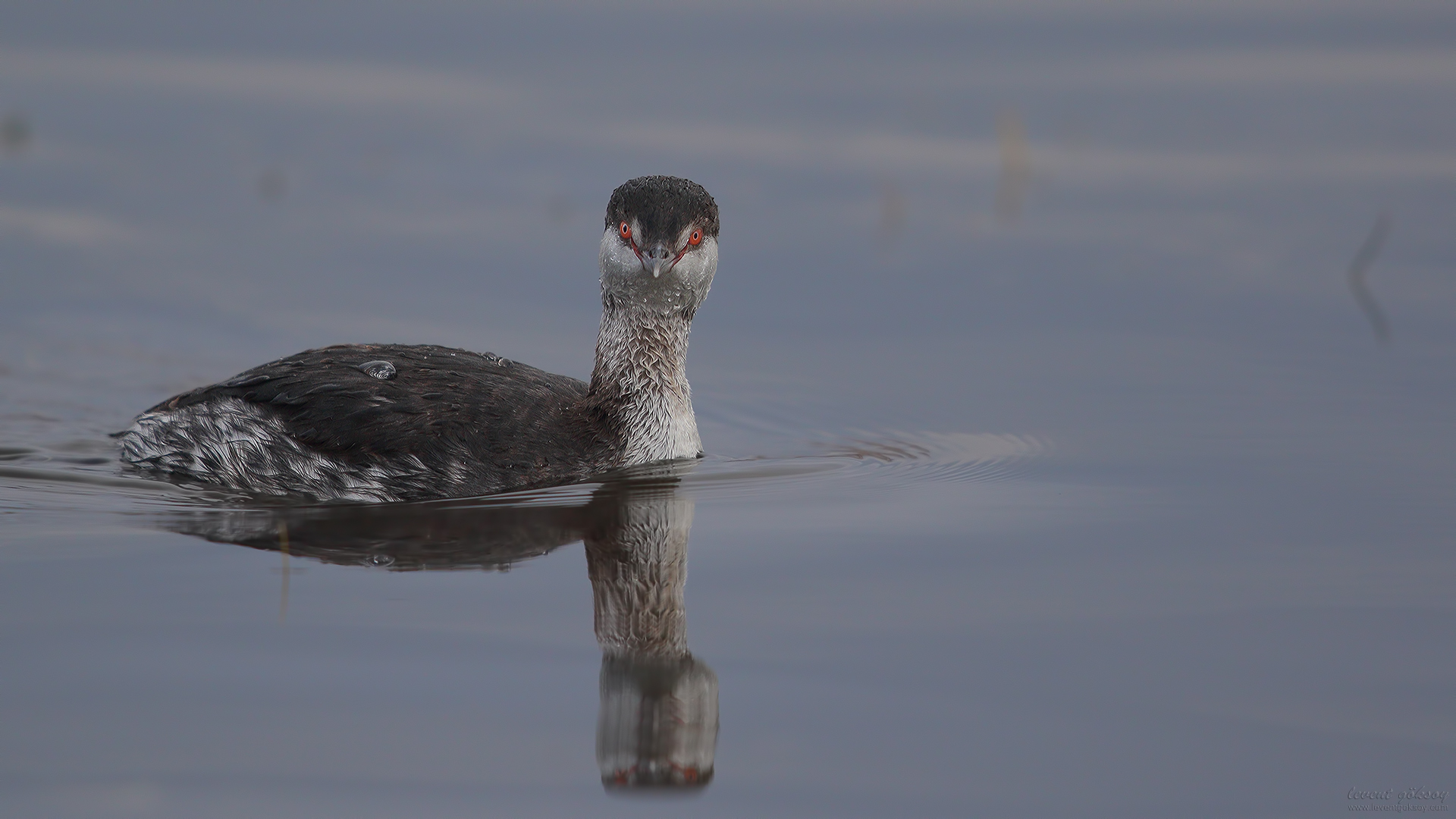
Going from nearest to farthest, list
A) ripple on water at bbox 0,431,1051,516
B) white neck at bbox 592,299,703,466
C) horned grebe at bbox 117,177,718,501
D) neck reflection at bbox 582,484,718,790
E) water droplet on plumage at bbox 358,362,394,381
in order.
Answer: neck reflection at bbox 582,484,718,790
ripple on water at bbox 0,431,1051,516
horned grebe at bbox 117,177,718,501
water droplet on plumage at bbox 358,362,394,381
white neck at bbox 592,299,703,466

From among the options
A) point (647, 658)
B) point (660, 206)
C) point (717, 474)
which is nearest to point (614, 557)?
point (647, 658)

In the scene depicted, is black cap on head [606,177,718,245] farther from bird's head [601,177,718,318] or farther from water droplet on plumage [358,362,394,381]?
water droplet on plumage [358,362,394,381]

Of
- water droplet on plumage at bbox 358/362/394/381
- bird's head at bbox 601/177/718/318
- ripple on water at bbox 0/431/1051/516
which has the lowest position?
ripple on water at bbox 0/431/1051/516

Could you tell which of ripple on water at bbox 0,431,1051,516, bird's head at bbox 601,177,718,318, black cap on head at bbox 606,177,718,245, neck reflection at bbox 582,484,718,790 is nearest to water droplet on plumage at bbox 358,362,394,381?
ripple on water at bbox 0,431,1051,516

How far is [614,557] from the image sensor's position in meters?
7.63

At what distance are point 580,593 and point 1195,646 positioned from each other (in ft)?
8.46

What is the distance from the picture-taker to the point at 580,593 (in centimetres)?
700

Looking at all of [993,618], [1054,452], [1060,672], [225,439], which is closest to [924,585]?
[993,618]

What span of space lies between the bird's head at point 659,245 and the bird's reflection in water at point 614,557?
1.17 meters

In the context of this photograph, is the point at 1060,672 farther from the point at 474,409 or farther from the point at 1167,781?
the point at 474,409

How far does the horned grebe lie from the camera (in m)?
9.05

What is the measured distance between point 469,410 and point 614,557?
6.88 feet

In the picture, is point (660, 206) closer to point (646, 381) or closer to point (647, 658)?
point (646, 381)

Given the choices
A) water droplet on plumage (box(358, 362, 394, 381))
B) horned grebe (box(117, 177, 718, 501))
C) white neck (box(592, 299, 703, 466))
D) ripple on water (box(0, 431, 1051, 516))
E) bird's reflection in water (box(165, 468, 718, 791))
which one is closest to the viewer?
bird's reflection in water (box(165, 468, 718, 791))
